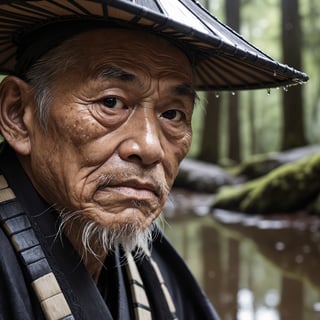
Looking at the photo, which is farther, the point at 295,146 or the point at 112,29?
the point at 295,146

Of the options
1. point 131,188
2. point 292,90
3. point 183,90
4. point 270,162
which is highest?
point 292,90

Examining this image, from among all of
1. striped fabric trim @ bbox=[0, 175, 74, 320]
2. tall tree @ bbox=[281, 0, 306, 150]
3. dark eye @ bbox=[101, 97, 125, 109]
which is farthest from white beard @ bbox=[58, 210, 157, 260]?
tall tree @ bbox=[281, 0, 306, 150]

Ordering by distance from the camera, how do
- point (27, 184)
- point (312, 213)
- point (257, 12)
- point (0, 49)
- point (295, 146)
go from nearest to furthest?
point (27, 184)
point (0, 49)
point (312, 213)
point (295, 146)
point (257, 12)

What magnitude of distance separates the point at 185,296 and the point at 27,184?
0.83 meters

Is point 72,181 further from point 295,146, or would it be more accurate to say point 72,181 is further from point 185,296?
point 295,146

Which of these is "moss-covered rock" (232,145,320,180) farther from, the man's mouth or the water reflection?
the man's mouth

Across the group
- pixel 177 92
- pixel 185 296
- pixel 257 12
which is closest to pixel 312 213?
pixel 185 296

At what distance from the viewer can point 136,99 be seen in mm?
1426

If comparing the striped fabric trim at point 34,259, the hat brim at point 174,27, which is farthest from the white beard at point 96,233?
the hat brim at point 174,27

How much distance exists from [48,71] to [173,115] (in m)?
0.39

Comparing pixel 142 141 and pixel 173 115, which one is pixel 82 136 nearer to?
pixel 142 141

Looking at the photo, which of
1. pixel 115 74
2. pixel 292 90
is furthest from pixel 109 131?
pixel 292 90

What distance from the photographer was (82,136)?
140 centimetres

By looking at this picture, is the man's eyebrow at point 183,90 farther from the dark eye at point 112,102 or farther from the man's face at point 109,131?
the dark eye at point 112,102
